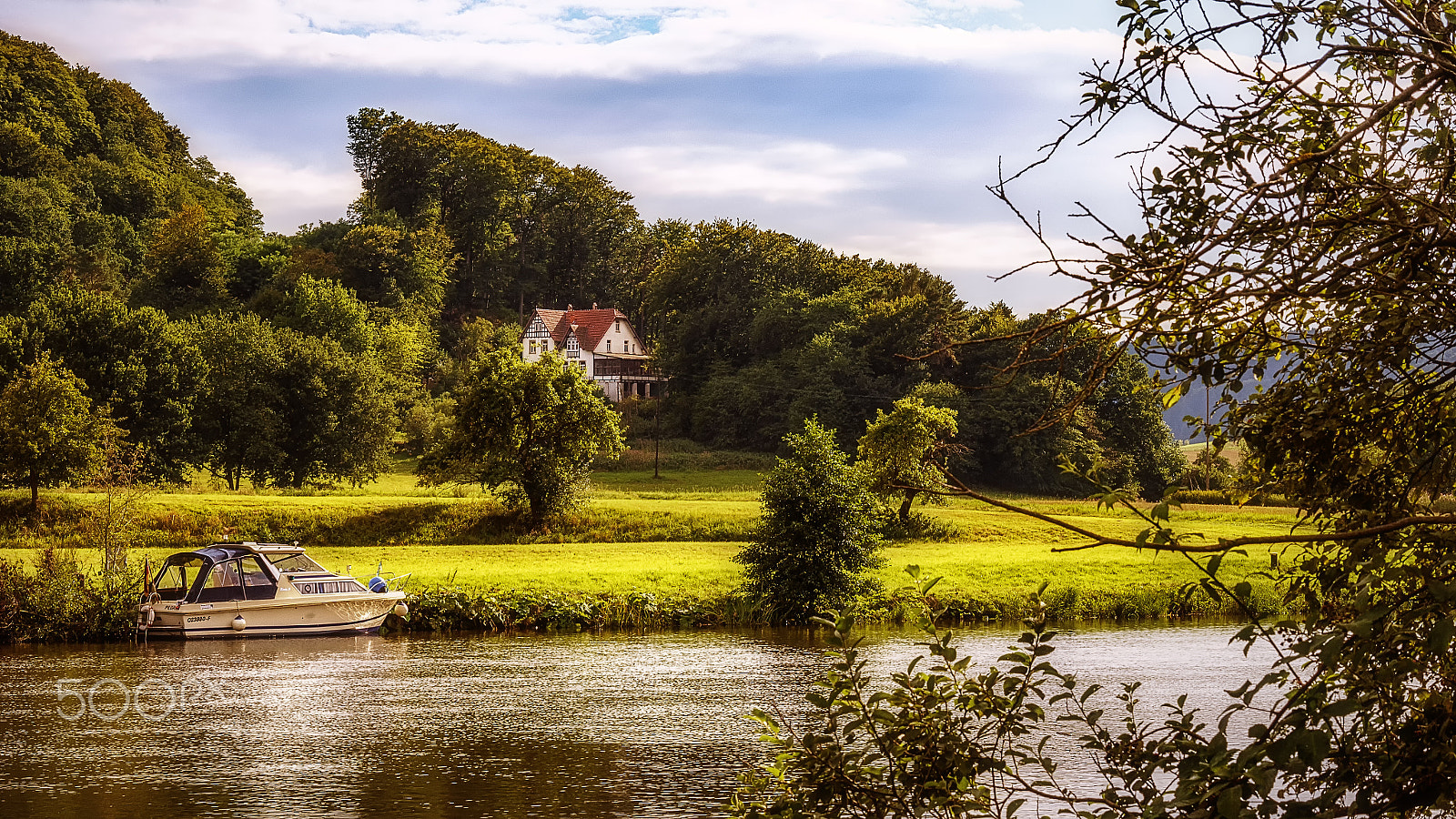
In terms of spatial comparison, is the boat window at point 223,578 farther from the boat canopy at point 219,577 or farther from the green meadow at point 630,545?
the green meadow at point 630,545

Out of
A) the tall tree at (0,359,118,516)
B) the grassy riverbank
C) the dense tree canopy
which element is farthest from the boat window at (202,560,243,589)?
the dense tree canopy

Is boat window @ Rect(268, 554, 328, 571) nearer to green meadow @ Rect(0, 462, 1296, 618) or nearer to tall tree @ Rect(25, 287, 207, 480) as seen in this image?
green meadow @ Rect(0, 462, 1296, 618)

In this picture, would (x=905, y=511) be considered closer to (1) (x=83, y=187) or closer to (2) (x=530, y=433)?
(2) (x=530, y=433)

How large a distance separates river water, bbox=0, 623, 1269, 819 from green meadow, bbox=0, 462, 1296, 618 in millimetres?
3518

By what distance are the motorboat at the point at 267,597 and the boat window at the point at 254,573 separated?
3cm

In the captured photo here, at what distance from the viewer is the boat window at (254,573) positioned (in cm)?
3141

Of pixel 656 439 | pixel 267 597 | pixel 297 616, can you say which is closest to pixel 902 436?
pixel 297 616

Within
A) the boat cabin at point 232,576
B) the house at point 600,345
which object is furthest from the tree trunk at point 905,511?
the house at point 600,345

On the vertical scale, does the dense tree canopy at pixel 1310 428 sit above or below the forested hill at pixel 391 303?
below

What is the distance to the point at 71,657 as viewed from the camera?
2580 centimetres

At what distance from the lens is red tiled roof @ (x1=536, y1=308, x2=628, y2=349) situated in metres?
114

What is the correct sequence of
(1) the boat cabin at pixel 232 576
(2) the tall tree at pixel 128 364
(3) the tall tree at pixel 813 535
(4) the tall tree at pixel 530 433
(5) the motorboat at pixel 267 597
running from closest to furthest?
(5) the motorboat at pixel 267 597, (1) the boat cabin at pixel 232 576, (3) the tall tree at pixel 813 535, (4) the tall tree at pixel 530 433, (2) the tall tree at pixel 128 364

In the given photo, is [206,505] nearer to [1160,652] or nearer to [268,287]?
[1160,652]

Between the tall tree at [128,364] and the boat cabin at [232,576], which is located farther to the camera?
the tall tree at [128,364]
